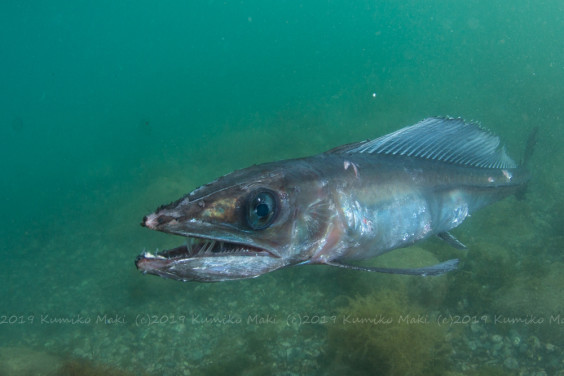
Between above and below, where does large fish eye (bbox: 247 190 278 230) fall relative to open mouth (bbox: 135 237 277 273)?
above

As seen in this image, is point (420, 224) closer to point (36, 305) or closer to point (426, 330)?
point (426, 330)

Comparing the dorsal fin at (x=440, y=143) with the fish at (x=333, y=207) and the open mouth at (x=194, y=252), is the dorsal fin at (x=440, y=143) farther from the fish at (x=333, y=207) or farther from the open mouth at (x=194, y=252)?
the open mouth at (x=194, y=252)

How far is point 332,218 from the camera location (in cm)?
283

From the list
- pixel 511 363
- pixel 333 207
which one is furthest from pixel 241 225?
pixel 511 363

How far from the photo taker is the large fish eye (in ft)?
7.61

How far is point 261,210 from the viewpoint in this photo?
235 centimetres

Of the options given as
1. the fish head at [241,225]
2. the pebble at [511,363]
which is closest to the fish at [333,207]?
the fish head at [241,225]

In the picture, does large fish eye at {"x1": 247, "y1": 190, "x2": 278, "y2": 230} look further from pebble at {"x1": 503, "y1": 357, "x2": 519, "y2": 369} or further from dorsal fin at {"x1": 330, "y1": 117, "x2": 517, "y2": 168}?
pebble at {"x1": 503, "y1": 357, "x2": 519, "y2": 369}

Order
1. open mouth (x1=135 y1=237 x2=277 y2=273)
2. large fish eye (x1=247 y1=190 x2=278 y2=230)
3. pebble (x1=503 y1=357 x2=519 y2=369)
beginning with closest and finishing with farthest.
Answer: open mouth (x1=135 y1=237 x2=277 y2=273) → large fish eye (x1=247 y1=190 x2=278 y2=230) → pebble (x1=503 y1=357 x2=519 y2=369)

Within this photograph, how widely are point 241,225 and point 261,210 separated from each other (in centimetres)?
17

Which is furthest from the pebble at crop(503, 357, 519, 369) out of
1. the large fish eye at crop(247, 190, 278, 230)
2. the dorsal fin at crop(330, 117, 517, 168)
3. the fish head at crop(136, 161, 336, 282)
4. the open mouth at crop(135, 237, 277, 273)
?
the large fish eye at crop(247, 190, 278, 230)

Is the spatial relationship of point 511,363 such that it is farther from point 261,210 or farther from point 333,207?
point 261,210

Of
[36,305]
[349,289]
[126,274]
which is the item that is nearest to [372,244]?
[349,289]

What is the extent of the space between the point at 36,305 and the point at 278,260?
10.6 m
